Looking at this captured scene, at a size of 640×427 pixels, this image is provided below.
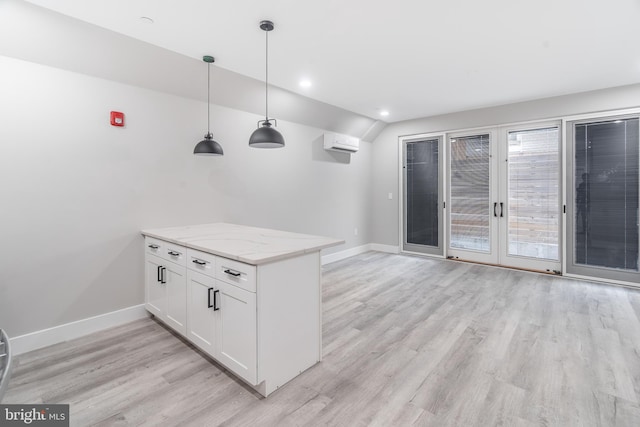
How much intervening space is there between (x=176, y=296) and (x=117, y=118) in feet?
6.08

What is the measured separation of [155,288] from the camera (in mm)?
3039

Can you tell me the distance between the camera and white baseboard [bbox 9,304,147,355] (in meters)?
2.58

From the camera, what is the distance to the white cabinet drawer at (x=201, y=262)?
223 centimetres

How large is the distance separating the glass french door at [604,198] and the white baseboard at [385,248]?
277cm

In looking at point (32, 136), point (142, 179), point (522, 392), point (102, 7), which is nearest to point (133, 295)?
point (142, 179)

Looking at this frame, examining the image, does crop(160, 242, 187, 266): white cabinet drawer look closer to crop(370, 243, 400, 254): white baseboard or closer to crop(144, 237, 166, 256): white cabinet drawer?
crop(144, 237, 166, 256): white cabinet drawer

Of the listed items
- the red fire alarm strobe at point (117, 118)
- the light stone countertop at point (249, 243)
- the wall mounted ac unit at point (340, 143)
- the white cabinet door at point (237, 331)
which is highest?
the wall mounted ac unit at point (340, 143)

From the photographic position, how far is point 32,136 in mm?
2602

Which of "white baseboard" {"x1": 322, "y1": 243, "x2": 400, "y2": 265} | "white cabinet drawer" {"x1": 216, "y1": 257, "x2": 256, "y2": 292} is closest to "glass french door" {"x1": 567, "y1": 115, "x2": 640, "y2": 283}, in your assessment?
"white baseboard" {"x1": 322, "y1": 243, "x2": 400, "y2": 265}

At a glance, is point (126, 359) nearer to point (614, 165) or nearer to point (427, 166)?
point (427, 166)

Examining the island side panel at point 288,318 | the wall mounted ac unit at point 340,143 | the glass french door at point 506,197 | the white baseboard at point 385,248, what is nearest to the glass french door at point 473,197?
the glass french door at point 506,197

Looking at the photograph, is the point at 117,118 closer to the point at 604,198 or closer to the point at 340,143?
the point at 340,143

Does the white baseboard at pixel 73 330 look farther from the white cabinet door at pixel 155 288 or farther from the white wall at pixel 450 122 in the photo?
the white wall at pixel 450 122

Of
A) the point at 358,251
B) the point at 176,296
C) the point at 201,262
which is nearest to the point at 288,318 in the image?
the point at 201,262
